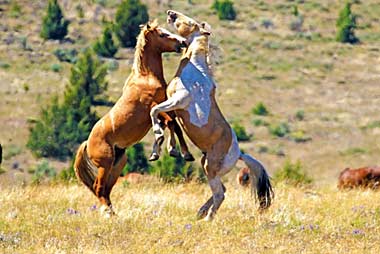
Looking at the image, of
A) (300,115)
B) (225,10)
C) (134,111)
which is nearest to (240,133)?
(300,115)

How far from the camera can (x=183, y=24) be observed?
410 inches

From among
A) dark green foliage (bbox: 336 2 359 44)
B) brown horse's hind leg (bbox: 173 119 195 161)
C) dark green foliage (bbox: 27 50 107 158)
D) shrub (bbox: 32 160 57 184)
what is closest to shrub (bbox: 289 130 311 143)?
dark green foliage (bbox: 27 50 107 158)

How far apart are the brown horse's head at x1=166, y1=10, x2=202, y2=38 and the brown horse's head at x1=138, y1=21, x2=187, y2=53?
0.31 ft

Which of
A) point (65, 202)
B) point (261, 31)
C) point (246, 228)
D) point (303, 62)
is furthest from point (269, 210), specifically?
point (261, 31)

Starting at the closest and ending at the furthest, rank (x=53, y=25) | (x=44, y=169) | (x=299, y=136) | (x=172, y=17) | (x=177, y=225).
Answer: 1. (x=177, y=225)
2. (x=172, y=17)
3. (x=44, y=169)
4. (x=299, y=136)
5. (x=53, y=25)

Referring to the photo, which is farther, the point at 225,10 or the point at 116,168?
the point at 225,10

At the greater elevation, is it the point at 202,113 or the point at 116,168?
the point at 202,113

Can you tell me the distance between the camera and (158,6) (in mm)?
63062

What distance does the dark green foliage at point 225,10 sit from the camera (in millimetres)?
63469

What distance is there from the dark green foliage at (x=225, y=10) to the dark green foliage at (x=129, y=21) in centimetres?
718

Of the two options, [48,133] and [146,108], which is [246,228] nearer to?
[146,108]

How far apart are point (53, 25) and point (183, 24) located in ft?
153

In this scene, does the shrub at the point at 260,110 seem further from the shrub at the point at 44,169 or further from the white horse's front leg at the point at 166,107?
the white horse's front leg at the point at 166,107

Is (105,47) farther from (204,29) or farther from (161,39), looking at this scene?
(204,29)
